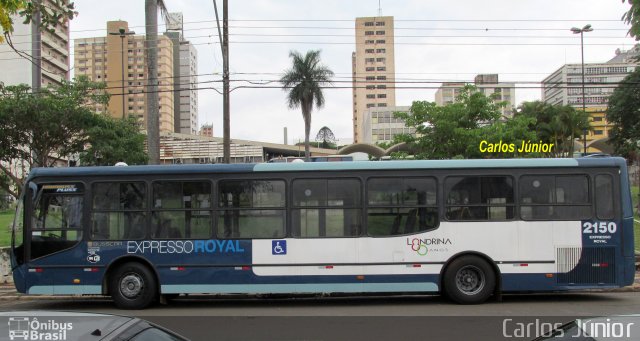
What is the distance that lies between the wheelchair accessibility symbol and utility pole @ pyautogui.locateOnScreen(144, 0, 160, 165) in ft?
24.0

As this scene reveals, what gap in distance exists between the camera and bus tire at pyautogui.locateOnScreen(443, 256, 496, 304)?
10.5 metres

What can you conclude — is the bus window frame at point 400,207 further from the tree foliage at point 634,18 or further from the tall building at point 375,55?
the tall building at point 375,55

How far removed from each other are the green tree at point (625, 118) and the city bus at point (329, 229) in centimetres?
4080

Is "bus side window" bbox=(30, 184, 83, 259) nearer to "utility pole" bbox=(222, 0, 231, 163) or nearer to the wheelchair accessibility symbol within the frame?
the wheelchair accessibility symbol

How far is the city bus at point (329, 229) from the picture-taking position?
10.6m

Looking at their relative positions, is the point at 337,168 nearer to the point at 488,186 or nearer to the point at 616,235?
the point at 488,186

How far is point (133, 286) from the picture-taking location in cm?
1080

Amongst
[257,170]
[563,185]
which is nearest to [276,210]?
[257,170]

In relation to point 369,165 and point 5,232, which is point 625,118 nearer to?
point 369,165

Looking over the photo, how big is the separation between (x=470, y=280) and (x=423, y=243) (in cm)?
111

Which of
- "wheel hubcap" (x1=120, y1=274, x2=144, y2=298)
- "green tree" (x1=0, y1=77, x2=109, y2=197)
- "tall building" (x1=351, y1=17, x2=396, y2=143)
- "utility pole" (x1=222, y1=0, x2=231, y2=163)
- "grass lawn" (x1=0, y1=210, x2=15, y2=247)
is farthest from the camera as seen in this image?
"tall building" (x1=351, y1=17, x2=396, y2=143)

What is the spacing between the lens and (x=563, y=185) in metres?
10.8

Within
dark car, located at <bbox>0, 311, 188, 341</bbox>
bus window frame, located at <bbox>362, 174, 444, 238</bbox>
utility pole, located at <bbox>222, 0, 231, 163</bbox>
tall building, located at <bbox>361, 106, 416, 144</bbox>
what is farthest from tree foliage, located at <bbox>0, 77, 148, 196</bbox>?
tall building, located at <bbox>361, 106, 416, 144</bbox>

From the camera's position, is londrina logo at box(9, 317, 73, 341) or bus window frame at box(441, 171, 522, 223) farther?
bus window frame at box(441, 171, 522, 223)
